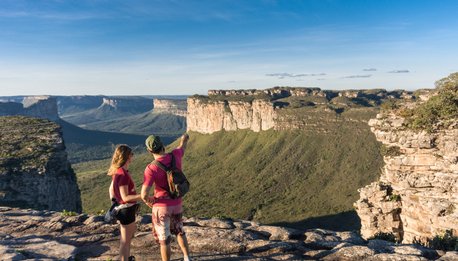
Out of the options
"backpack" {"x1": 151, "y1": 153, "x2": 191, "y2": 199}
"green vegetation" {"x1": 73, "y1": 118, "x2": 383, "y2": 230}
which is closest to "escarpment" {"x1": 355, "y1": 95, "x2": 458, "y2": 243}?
"backpack" {"x1": 151, "y1": 153, "x2": 191, "y2": 199}

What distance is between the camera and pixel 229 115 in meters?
158

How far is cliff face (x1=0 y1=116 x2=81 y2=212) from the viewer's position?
158ft

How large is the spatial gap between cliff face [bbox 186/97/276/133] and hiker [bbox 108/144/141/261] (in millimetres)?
125368

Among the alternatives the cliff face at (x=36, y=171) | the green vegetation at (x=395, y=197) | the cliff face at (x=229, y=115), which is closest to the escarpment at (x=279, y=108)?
the cliff face at (x=229, y=115)

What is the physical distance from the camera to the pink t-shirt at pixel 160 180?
9891 millimetres

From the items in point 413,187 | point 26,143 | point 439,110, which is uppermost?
point 439,110

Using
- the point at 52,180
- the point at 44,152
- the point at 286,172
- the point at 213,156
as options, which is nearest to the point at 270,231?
the point at 52,180

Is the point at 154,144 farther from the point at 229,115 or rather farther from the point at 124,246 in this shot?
the point at 229,115

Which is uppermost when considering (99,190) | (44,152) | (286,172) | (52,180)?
(44,152)

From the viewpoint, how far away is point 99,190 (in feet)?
372

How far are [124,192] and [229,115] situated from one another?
14824cm

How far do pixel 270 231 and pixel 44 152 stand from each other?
5114 cm

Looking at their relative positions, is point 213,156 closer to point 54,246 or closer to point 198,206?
point 198,206

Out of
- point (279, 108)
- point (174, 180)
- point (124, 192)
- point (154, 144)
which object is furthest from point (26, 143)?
point (279, 108)
